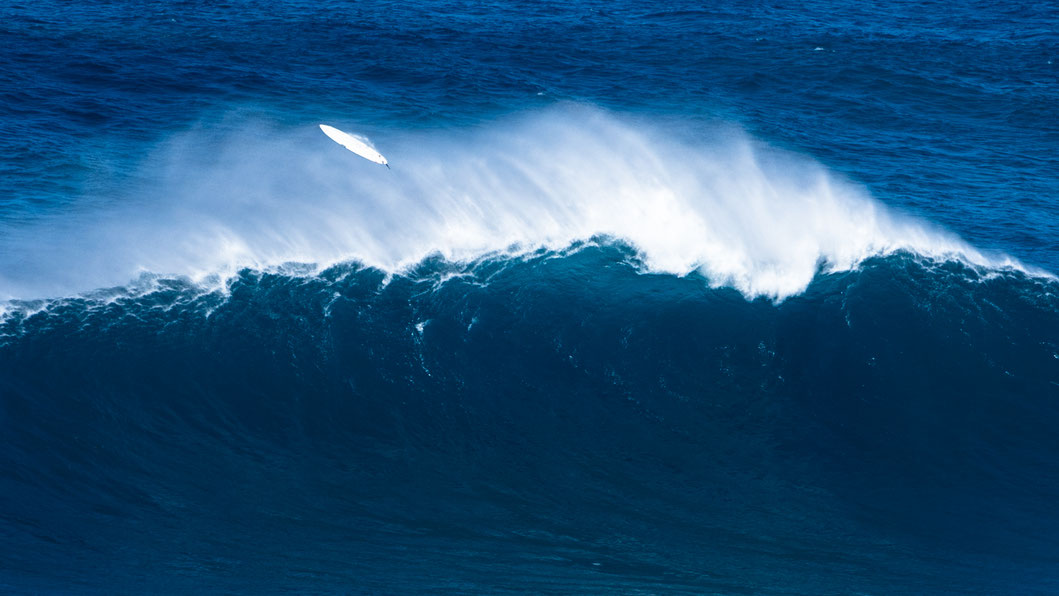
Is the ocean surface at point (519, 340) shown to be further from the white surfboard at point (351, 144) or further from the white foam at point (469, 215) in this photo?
the white surfboard at point (351, 144)

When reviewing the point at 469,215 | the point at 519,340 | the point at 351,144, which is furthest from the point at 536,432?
the point at 351,144

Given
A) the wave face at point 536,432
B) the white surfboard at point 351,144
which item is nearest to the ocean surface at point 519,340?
the wave face at point 536,432

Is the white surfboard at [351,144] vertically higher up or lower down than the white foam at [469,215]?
higher up

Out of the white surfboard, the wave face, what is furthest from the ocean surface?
the white surfboard

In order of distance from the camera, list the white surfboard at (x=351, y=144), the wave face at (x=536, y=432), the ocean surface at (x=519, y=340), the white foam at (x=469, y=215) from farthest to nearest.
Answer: the white surfboard at (x=351, y=144) → the white foam at (x=469, y=215) → the ocean surface at (x=519, y=340) → the wave face at (x=536, y=432)

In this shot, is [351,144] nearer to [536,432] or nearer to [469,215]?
[469,215]

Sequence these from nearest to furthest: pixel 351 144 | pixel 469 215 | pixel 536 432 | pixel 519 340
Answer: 1. pixel 536 432
2. pixel 519 340
3. pixel 469 215
4. pixel 351 144

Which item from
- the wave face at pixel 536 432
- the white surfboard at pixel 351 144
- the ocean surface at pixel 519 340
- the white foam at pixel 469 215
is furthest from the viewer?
the white surfboard at pixel 351 144
